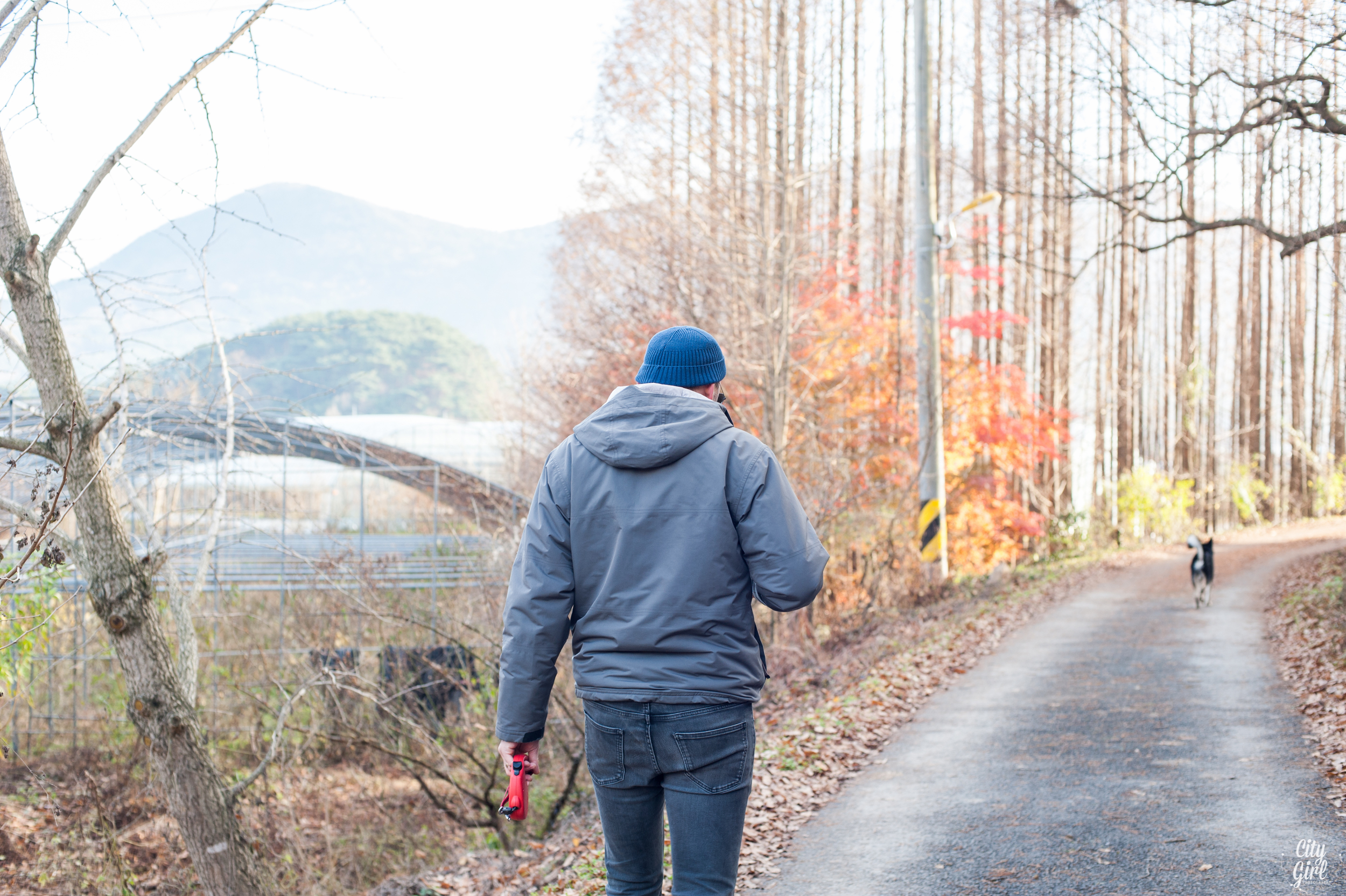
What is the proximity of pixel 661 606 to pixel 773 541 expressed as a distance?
31cm

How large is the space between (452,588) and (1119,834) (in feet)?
31.3

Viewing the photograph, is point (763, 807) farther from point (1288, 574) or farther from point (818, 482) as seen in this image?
point (1288, 574)

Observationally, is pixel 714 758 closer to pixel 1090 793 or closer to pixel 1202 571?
pixel 1090 793

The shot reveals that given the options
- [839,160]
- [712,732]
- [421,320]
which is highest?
[421,320]

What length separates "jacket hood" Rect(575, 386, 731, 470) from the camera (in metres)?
2.39

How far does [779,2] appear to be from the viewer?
12.5 m

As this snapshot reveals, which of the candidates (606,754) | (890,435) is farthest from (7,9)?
(890,435)

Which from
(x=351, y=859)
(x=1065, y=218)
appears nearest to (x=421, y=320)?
(x=1065, y=218)

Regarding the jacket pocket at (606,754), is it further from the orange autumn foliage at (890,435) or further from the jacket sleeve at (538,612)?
the orange autumn foliage at (890,435)

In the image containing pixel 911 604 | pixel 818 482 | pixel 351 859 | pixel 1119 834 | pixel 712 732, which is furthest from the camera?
pixel 911 604

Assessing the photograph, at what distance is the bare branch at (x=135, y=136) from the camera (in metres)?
5.13

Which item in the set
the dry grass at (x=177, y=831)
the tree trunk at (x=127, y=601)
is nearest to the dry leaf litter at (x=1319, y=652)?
the tree trunk at (x=127, y=601)

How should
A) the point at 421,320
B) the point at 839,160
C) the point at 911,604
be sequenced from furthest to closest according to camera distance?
the point at 421,320 < the point at 839,160 < the point at 911,604

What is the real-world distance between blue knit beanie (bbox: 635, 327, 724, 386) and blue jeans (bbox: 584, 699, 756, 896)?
82 cm
